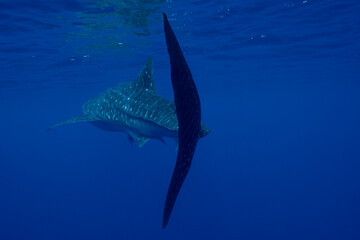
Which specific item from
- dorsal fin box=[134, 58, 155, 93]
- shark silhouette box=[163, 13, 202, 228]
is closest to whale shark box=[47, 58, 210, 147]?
dorsal fin box=[134, 58, 155, 93]

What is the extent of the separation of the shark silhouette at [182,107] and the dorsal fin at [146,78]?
5.42 m

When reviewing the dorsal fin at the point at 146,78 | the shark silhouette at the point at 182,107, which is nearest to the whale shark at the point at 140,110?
the dorsal fin at the point at 146,78

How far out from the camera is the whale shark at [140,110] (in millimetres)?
5715

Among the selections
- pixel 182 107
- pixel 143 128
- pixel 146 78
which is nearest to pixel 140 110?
pixel 143 128

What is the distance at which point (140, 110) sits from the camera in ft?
20.9

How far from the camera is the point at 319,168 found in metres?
72.3

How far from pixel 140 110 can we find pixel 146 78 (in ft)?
3.11

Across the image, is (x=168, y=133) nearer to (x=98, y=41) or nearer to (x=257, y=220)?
(x=98, y=41)

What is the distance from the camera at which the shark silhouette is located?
1.46 m

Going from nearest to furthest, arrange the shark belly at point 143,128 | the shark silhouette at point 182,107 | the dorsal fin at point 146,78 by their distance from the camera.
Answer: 1. the shark silhouette at point 182,107
2. the shark belly at point 143,128
3. the dorsal fin at point 146,78

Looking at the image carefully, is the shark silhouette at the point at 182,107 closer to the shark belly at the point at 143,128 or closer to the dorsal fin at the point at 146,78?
the shark belly at the point at 143,128

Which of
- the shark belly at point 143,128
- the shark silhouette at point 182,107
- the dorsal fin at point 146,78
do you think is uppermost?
the shark silhouette at point 182,107

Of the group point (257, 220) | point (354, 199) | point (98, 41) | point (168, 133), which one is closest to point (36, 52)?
point (98, 41)

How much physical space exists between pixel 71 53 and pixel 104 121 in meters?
14.2
